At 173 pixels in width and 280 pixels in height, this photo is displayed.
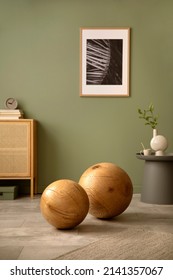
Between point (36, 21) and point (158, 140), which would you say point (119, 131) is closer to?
point (158, 140)

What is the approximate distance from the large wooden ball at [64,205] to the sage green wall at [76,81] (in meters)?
1.82

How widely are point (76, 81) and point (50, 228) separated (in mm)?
2218

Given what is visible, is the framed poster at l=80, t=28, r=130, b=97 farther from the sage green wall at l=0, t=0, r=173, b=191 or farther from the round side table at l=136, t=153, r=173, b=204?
the round side table at l=136, t=153, r=173, b=204

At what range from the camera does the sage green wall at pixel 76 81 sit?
14.4 ft

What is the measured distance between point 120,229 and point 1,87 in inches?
99.4

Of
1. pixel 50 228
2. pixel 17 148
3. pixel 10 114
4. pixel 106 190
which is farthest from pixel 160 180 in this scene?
pixel 10 114

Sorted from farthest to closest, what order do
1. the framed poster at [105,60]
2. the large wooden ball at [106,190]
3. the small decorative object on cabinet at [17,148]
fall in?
the framed poster at [105,60] < the small decorative object on cabinet at [17,148] < the large wooden ball at [106,190]

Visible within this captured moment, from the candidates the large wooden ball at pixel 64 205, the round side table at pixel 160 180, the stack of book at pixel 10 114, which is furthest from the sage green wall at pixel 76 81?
the large wooden ball at pixel 64 205

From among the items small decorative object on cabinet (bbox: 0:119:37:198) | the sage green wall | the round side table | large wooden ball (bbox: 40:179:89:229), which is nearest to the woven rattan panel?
small decorative object on cabinet (bbox: 0:119:37:198)

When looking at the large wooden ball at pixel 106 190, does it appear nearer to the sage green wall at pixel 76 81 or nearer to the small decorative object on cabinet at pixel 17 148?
the small decorative object on cabinet at pixel 17 148

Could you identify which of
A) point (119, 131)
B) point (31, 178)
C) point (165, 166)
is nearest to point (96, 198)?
point (165, 166)

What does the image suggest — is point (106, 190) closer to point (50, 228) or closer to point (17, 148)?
point (50, 228)

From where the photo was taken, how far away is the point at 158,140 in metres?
3.74

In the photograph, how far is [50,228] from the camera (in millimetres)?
2660
